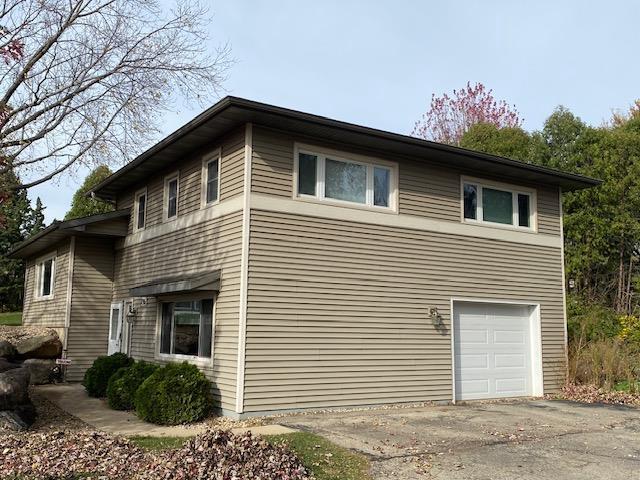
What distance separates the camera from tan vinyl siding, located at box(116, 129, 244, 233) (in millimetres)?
10312

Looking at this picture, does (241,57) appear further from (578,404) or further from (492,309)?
(578,404)

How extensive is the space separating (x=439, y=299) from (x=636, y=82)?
2109cm

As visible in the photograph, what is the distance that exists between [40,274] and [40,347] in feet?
14.9

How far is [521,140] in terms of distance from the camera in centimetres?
2422

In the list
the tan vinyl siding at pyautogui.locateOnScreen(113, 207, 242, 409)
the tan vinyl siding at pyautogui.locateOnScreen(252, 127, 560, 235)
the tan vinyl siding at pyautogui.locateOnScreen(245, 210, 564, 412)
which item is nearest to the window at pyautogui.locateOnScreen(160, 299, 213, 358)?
the tan vinyl siding at pyautogui.locateOnScreen(113, 207, 242, 409)

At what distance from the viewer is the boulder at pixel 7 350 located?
1352 centimetres

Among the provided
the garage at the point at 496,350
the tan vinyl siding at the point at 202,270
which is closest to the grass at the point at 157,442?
the tan vinyl siding at the point at 202,270

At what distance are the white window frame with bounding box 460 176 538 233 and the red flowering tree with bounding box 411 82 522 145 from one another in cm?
1674

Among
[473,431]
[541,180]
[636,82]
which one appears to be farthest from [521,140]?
[473,431]

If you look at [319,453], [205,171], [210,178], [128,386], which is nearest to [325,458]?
[319,453]

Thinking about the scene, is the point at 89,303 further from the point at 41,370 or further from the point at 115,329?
the point at 41,370

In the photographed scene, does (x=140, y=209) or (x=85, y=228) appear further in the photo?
(x=140, y=209)

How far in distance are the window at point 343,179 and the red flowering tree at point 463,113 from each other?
19420 millimetres

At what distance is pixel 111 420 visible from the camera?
31.9 feet
